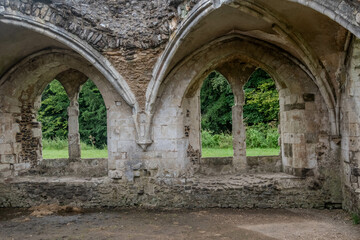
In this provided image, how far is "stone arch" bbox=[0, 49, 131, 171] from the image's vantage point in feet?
26.0

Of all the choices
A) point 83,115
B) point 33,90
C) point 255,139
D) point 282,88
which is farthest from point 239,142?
point 83,115

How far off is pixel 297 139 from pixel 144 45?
359 centimetres

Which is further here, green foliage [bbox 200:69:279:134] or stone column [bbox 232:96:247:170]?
green foliage [bbox 200:69:279:134]

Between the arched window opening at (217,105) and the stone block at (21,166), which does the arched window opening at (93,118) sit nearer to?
the arched window opening at (217,105)

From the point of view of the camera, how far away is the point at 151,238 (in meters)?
5.59

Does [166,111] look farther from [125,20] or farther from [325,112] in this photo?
[325,112]

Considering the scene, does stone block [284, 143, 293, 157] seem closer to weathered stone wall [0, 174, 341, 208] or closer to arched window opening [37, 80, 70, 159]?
weathered stone wall [0, 174, 341, 208]

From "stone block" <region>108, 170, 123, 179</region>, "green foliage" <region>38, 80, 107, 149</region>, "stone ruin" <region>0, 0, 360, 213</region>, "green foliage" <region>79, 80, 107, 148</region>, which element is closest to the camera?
"stone ruin" <region>0, 0, 360, 213</region>

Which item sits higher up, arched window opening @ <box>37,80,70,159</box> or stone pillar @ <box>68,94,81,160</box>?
arched window opening @ <box>37,80,70,159</box>

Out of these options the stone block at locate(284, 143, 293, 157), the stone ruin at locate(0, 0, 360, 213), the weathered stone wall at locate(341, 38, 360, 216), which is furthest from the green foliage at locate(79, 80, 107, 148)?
the weathered stone wall at locate(341, 38, 360, 216)

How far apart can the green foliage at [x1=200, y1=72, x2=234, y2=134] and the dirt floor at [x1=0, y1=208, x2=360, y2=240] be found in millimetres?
9372

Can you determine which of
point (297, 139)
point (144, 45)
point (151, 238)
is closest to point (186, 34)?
point (144, 45)

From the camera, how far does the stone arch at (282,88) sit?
719 cm

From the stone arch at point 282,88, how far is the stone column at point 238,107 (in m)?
0.35
